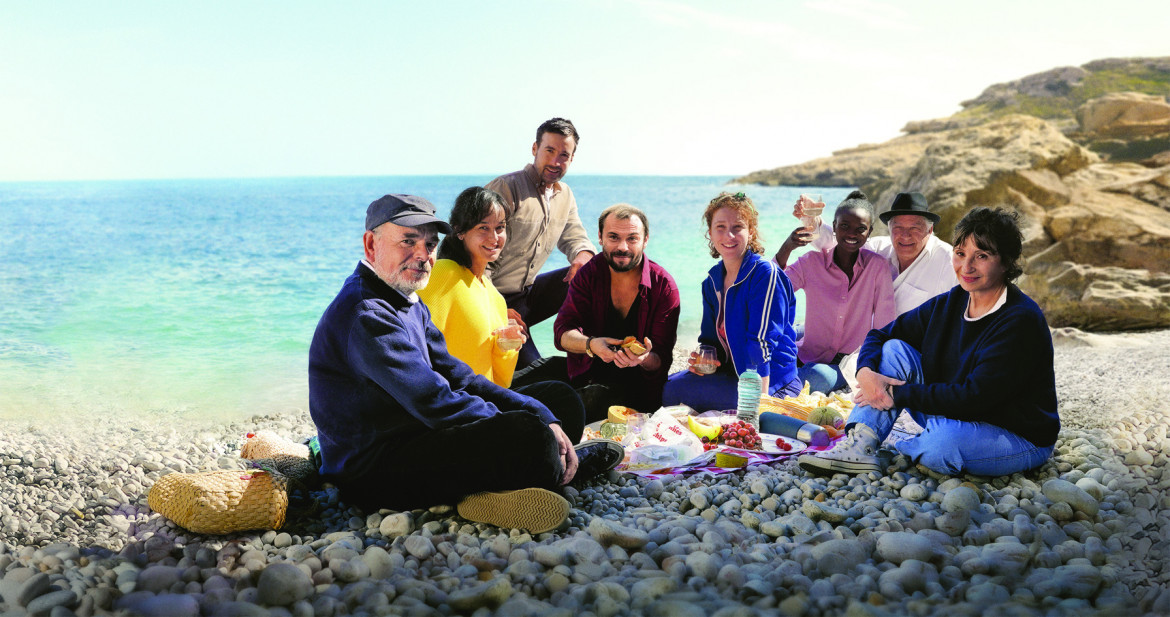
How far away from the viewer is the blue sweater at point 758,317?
545 centimetres

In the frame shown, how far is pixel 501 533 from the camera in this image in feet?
11.5

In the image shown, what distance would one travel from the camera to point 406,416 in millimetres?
3605

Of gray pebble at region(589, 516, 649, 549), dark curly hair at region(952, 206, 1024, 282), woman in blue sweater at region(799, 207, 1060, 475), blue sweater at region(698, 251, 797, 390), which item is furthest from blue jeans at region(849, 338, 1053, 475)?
gray pebble at region(589, 516, 649, 549)

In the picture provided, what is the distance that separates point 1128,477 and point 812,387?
229 cm

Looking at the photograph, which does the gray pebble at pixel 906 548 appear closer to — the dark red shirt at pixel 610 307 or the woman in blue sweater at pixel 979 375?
the woman in blue sweater at pixel 979 375

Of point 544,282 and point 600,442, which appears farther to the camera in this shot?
point 544,282

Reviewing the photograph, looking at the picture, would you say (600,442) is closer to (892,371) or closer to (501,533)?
(501,533)

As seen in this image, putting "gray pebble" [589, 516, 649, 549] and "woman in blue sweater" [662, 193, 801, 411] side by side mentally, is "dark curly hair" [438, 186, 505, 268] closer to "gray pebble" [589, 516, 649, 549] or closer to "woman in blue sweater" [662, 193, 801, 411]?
"woman in blue sweater" [662, 193, 801, 411]

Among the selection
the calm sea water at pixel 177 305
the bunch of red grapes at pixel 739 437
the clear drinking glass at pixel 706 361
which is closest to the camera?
the bunch of red grapes at pixel 739 437

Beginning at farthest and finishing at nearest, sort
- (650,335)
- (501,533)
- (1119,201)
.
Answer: (1119,201) < (650,335) < (501,533)

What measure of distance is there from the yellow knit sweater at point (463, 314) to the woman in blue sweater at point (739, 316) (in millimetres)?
1373

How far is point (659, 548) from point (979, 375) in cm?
178

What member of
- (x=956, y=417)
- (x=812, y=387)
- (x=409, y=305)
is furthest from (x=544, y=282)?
(x=956, y=417)

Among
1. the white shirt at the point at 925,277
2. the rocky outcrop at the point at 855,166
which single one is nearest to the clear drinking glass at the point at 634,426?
the white shirt at the point at 925,277
